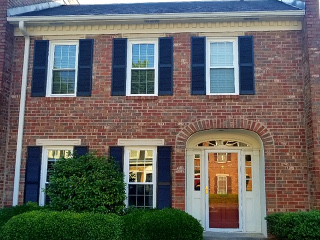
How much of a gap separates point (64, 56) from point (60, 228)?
4773mm

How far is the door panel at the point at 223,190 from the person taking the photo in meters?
Result: 9.46

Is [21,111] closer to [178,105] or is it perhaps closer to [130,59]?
[130,59]

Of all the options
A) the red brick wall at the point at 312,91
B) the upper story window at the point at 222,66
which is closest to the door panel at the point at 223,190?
the upper story window at the point at 222,66

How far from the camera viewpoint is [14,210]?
8.18 metres

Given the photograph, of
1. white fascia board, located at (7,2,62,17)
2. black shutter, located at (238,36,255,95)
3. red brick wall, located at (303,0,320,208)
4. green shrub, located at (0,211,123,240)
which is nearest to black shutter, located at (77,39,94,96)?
white fascia board, located at (7,2,62,17)

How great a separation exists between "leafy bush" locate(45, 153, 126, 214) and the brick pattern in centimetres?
173

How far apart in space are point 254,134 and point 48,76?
5.73 metres

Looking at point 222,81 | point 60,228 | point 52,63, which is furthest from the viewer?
point 52,63

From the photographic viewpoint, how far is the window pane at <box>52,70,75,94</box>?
9.59m

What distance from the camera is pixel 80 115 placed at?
9336 millimetres

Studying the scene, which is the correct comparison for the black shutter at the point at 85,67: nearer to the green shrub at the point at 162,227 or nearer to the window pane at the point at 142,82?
the window pane at the point at 142,82

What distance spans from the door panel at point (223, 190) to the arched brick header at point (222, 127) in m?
1.06

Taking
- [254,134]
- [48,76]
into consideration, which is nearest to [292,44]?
[254,134]

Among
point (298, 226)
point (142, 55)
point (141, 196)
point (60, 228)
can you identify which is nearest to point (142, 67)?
point (142, 55)
